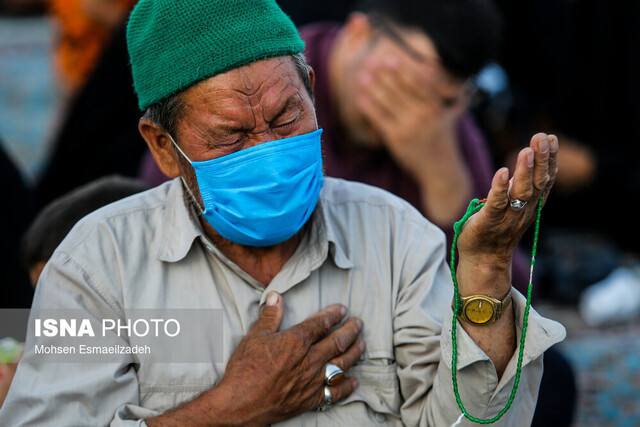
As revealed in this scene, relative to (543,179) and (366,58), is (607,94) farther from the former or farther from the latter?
(543,179)

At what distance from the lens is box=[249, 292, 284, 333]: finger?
85.4 inches

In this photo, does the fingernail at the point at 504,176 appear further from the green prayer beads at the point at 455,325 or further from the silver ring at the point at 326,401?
the silver ring at the point at 326,401

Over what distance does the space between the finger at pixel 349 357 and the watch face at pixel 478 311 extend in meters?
0.39

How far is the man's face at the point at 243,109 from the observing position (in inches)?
82.7

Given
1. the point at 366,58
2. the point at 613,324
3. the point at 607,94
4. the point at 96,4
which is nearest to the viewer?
the point at 366,58

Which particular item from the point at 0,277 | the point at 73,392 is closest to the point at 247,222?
the point at 73,392

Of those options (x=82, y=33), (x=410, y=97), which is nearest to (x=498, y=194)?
(x=410, y=97)

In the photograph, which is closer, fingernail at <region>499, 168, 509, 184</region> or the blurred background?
fingernail at <region>499, 168, 509, 184</region>

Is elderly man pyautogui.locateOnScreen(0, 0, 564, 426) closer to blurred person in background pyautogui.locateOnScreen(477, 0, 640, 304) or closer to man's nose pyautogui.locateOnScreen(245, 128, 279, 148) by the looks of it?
man's nose pyautogui.locateOnScreen(245, 128, 279, 148)

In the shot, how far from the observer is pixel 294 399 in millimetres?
2131

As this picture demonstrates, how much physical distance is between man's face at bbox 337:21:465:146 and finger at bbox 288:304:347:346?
1715 mm

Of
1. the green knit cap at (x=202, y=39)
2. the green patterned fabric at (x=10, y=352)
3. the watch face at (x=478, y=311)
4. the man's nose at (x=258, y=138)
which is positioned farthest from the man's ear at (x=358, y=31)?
the watch face at (x=478, y=311)

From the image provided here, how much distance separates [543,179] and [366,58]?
7.13ft

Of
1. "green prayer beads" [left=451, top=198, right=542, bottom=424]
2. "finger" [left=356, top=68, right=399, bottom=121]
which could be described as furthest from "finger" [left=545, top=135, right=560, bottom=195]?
"finger" [left=356, top=68, right=399, bottom=121]
